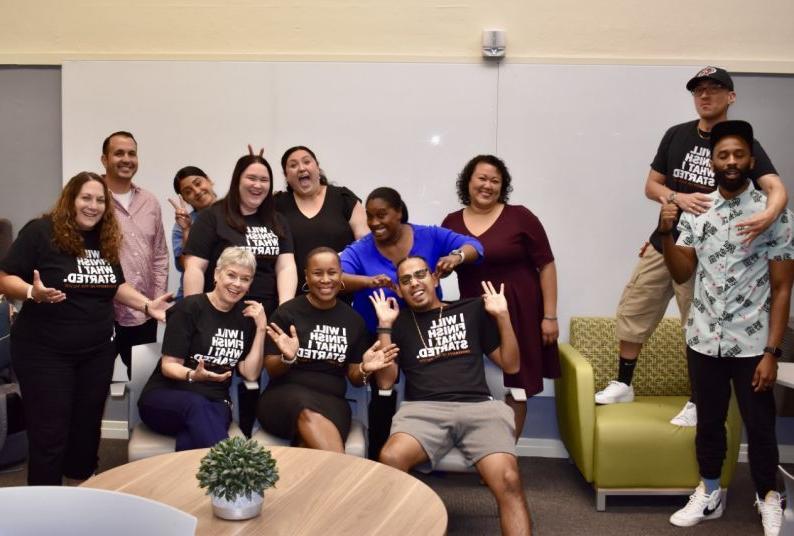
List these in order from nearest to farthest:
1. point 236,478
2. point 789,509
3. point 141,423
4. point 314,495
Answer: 1. point 789,509
2. point 236,478
3. point 314,495
4. point 141,423

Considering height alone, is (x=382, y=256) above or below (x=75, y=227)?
below

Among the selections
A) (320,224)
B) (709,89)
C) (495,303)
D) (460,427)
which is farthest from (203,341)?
(709,89)

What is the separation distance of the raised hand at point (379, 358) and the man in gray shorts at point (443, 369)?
2.7 inches

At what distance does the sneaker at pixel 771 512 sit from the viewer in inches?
138

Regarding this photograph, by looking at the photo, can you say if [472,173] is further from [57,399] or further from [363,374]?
[57,399]

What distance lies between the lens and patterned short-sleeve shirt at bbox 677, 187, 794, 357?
11.3ft

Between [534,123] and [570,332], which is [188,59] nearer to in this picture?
[534,123]

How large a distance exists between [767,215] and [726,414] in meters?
0.93

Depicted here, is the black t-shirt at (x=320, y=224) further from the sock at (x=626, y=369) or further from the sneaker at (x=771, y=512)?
the sneaker at (x=771, y=512)

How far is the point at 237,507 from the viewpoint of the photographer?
228 cm

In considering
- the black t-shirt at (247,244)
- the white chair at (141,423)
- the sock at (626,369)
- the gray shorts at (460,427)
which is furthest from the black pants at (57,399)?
the sock at (626,369)

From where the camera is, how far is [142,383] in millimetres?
3602

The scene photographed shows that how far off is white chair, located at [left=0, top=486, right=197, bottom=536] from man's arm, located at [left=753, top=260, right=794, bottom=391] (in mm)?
2722

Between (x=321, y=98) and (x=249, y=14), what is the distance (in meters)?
0.65
